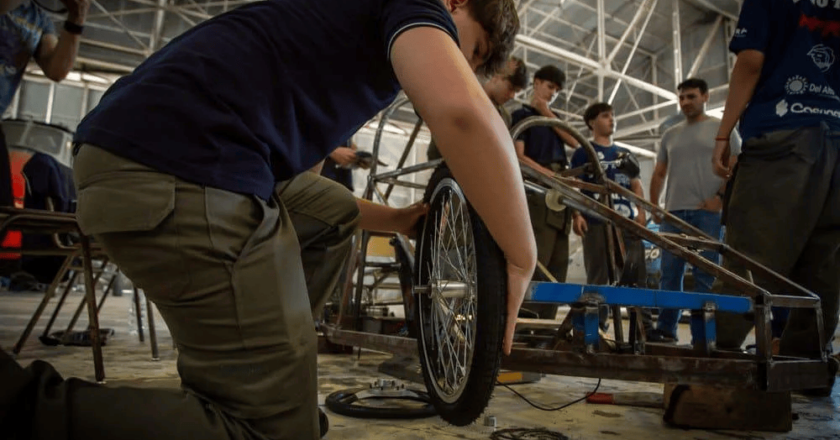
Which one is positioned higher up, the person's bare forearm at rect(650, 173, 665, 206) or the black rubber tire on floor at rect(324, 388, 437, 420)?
the person's bare forearm at rect(650, 173, 665, 206)

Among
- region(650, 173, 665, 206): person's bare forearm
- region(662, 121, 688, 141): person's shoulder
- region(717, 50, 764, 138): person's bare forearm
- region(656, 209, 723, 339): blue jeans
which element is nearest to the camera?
region(717, 50, 764, 138): person's bare forearm

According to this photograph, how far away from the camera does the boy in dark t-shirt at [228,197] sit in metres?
0.73

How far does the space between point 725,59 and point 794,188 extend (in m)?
10.9

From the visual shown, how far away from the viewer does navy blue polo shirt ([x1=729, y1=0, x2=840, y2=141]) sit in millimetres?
1948

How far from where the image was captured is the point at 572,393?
203 centimetres

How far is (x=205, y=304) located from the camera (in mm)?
756

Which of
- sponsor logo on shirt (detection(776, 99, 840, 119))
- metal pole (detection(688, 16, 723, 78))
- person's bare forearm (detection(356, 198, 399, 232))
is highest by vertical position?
metal pole (detection(688, 16, 723, 78))

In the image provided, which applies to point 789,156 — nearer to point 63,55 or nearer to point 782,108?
point 782,108

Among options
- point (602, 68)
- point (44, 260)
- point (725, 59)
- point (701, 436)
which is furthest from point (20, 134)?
point (725, 59)

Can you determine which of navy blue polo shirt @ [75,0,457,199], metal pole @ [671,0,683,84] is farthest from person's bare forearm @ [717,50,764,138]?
metal pole @ [671,0,683,84]

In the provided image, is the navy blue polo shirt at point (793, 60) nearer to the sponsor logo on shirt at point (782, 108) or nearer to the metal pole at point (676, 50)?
the sponsor logo on shirt at point (782, 108)

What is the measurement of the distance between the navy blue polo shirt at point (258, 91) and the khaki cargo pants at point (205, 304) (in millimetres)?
42

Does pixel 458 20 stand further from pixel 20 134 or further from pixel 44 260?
pixel 20 134

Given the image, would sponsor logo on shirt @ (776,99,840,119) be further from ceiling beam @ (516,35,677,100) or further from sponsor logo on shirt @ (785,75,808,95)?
ceiling beam @ (516,35,677,100)
